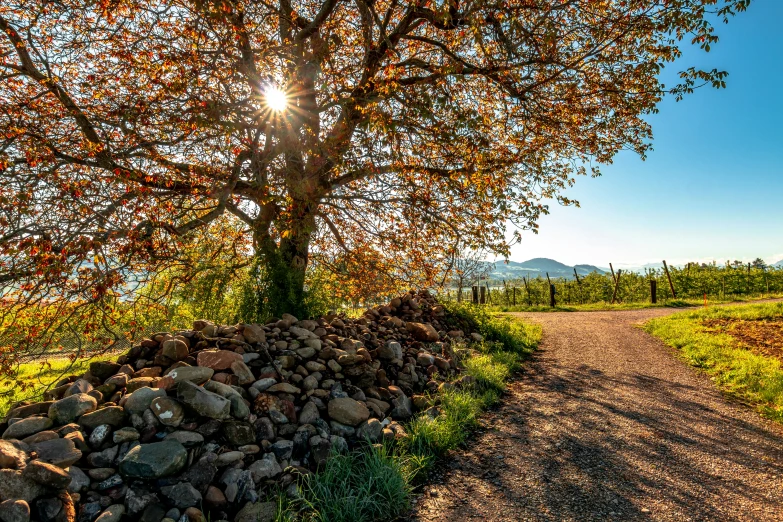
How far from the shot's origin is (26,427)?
3.24 m

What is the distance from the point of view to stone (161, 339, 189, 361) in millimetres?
4398

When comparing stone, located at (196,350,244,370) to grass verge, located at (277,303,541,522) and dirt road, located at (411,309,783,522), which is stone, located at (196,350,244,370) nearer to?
grass verge, located at (277,303,541,522)

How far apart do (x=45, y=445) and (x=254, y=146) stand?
379 centimetres

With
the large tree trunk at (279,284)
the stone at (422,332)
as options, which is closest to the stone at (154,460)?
the large tree trunk at (279,284)

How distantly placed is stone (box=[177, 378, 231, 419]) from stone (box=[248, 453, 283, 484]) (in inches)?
21.5

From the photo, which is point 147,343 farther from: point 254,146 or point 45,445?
point 254,146

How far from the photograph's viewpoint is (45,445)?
293 cm

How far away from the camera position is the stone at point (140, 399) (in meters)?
3.42

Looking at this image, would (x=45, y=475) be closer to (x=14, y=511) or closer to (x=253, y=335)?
(x=14, y=511)

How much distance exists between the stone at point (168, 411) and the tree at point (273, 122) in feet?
4.97

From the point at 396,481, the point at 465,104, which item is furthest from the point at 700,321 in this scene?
the point at 396,481

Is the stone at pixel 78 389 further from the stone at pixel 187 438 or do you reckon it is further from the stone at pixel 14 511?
the stone at pixel 14 511

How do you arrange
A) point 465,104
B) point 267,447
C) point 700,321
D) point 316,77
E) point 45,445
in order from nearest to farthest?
1. point 45,445
2. point 267,447
3. point 316,77
4. point 465,104
5. point 700,321

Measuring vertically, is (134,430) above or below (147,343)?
below
